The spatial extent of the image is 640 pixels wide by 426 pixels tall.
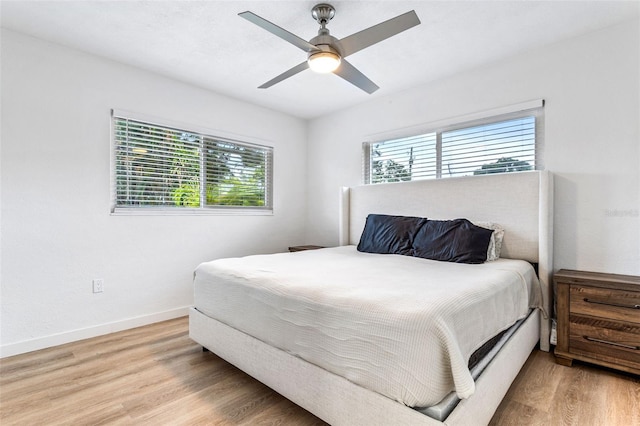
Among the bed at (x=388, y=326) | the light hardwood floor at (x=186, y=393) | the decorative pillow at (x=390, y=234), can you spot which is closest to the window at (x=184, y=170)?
the bed at (x=388, y=326)

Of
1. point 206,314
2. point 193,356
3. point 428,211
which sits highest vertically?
point 428,211

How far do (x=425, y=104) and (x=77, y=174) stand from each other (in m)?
3.39

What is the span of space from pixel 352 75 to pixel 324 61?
0.37 metres

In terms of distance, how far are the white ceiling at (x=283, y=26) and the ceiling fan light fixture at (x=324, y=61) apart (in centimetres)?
37

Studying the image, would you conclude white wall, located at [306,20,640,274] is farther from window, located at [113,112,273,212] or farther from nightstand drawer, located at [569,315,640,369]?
window, located at [113,112,273,212]

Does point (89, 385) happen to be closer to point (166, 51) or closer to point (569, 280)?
point (166, 51)

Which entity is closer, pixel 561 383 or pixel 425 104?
pixel 561 383

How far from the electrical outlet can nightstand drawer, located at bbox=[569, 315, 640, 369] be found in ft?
12.3

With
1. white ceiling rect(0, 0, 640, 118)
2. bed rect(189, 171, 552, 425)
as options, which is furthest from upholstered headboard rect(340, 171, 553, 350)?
white ceiling rect(0, 0, 640, 118)

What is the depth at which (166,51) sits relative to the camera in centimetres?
274

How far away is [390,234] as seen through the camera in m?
3.16

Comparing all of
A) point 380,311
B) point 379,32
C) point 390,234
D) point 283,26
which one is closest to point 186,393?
point 380,311

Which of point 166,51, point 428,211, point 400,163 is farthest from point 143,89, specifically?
point 428,211

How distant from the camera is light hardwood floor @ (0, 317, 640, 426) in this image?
1.66 meters
